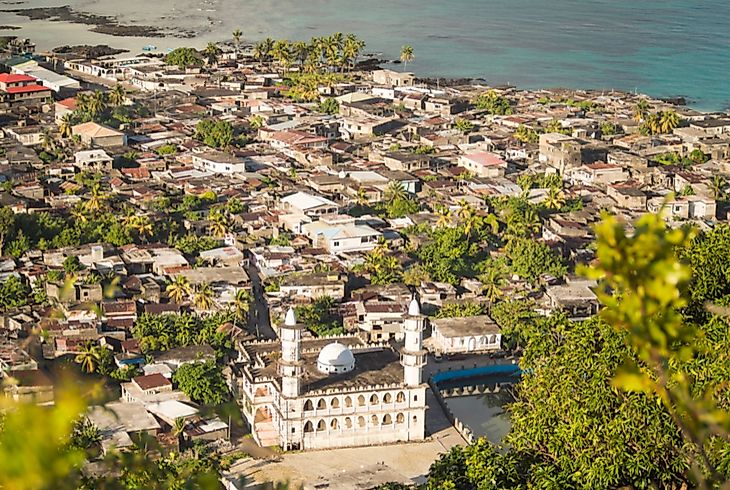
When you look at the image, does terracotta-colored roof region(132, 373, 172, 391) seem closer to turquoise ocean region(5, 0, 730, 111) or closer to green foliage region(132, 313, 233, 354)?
green foliage region(132, 313, 233, 354)

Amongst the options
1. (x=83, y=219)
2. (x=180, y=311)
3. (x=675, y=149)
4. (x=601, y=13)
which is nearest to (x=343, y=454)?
(x=180, y=311)

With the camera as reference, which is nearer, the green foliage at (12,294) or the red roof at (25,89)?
the green foliage at (12,294)

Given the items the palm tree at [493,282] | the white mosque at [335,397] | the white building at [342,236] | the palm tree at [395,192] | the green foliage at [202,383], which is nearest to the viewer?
the white mosque at [335,397]

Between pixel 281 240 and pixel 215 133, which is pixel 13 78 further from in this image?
pixel 281 240

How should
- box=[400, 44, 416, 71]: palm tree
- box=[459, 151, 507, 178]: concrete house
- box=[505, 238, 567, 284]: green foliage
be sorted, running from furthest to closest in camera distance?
box=[400, 44, 416, 71]: palm tree
box=[459, 151, 507, 178]: concrete house
box=[505, 238, 567, 284]: green foliage

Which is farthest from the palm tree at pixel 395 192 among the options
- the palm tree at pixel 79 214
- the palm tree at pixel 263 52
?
the palm tree at pixel 263 52

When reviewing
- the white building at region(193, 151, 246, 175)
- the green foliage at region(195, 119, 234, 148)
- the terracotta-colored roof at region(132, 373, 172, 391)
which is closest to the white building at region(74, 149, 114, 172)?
the white building at region(193, 151, 246, 175)

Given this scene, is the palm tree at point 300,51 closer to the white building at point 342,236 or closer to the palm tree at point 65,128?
the palm tree at point 65,128
